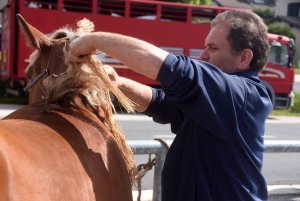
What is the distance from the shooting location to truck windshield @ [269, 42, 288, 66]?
1557 centimetres

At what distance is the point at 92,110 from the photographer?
7.86 feet

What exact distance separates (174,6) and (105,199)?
1395 centimetres

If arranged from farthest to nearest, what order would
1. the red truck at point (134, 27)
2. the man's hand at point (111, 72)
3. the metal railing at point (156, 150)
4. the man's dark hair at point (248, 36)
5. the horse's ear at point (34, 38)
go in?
1. the red truck at point (134, 27)
2. the metal railing at point (156, 150)
3. the horse's ear at point (34, 38)
4. the man's hand at point (111, 72)
5. the man's dark hair at point (248, 36)

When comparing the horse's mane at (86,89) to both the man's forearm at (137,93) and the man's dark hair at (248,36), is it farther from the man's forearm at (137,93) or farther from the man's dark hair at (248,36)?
the man's dark hair at (248,36)

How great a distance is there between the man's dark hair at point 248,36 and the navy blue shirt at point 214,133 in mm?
93

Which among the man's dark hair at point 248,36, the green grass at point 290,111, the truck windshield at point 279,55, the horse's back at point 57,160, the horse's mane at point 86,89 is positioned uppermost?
the man's dark hair at point 248,36

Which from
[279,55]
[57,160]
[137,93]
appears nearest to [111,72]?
[137,93]

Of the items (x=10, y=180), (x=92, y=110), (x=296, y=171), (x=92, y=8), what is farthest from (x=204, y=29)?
(x=10, y=180)

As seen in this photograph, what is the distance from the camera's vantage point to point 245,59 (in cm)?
212

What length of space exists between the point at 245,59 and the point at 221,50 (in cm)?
12

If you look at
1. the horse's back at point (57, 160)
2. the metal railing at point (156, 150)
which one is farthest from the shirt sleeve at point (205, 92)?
the metal railing at point (156, 150)

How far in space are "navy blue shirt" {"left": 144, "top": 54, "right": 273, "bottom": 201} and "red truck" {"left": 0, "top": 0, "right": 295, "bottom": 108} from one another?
464 inches

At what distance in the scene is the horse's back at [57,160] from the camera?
146 cm

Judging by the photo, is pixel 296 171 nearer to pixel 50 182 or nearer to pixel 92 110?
pixel 92 110
